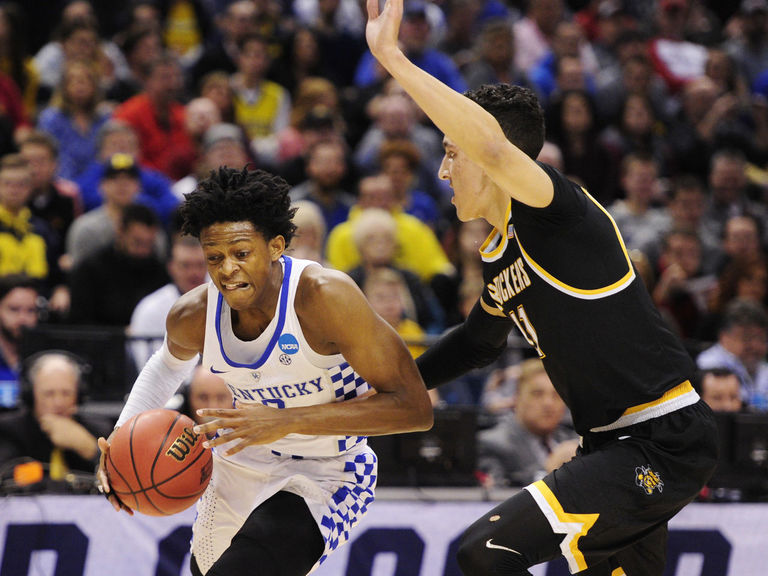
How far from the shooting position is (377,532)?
18.0 ft

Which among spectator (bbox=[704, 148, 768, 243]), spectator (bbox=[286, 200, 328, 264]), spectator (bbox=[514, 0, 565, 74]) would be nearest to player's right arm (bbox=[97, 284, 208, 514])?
spectator (bbox=[286, 200, 328, 264])

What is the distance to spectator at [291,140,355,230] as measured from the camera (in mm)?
8781

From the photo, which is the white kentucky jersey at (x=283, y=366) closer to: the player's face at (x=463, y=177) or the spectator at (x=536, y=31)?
the player's face at (x=463, y=177)

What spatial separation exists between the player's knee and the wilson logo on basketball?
102 cm

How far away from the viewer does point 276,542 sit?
150 inches

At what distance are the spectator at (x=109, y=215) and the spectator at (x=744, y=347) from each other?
3863mm

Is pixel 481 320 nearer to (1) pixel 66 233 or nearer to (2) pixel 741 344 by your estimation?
(2) pixel 741 344

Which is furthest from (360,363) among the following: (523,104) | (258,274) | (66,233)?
(66,233)

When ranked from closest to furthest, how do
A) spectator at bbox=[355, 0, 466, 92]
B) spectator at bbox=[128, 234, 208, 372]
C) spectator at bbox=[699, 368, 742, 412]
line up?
spectator at bbox=[699, 368, 742, 412]
spectator at bbox=[128, 234, 208, 372]
spectator at bbox=[355, 0, 466, 92]

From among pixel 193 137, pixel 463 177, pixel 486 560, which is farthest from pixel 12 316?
pixel 486 560

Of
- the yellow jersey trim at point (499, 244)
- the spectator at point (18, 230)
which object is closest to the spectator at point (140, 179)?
the spectator at point (18, 230)

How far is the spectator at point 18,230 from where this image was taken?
7.91 m

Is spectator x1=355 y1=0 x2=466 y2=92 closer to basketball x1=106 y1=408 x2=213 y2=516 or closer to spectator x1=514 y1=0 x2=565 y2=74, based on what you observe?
spectator x1=514 y1=0 x2=565 y2=74

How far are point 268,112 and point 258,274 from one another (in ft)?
21.8
